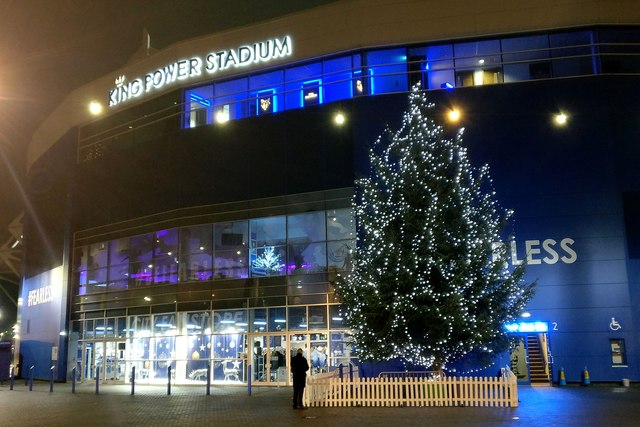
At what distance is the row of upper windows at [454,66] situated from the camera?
24.5 meters

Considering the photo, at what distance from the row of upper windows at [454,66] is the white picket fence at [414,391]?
13.0 m

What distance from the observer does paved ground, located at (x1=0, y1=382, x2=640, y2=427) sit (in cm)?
1392

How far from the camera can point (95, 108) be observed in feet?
112

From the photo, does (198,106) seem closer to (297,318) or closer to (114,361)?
(297,318)

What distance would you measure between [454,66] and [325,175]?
272 inches

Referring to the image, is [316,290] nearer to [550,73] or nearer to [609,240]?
[609,240]

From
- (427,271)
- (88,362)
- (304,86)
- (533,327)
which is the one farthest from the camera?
(88,362)

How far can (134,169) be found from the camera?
3083 centimetres

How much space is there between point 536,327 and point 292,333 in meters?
9.37

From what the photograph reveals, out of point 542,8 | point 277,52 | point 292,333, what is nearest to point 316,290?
point 292,333

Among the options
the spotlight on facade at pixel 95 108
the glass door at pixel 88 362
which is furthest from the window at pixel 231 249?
the spotlight on facade at pixel 95 108

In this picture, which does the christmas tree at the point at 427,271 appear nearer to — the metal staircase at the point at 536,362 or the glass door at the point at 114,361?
the metal staircase at the point at 536,362

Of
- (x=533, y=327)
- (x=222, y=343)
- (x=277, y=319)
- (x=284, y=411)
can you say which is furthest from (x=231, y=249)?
(x=533, y=327)

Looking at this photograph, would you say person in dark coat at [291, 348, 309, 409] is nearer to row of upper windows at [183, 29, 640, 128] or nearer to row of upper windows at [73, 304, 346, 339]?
row of upper windows at [73, 304, 346, 339]
